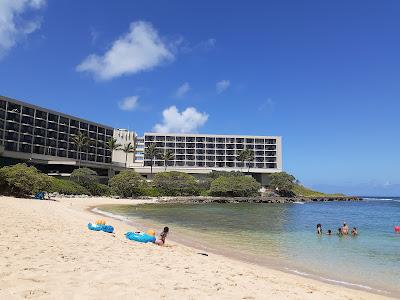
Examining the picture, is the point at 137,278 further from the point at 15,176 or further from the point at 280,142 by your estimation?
the point at 280,142

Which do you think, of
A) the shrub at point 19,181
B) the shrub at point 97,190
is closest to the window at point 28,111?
the shrub at point 97,190

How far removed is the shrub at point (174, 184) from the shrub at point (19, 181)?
57.6 meters

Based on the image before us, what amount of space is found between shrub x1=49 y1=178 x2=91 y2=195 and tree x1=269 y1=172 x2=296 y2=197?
7506 centimetres

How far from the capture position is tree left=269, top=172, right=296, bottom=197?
446 feet

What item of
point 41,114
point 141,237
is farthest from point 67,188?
point 141,237

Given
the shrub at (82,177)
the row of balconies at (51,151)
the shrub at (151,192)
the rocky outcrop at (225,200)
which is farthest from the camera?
the shrub at (151,192)

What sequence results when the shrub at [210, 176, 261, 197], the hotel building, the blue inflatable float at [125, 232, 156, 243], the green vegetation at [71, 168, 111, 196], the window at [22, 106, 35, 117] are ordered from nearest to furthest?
the blue inflatable float at [125, 232, 156, 243], the green vegetation at [71, 168, 111, 196], the hotel building, the window at [22, 106, 35, 117], the shrub at [210, 176, 261, 197]

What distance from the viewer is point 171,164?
526 ft

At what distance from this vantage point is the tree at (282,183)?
446 ft

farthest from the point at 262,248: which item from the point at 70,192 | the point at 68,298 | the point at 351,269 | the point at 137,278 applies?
the point at 70,192

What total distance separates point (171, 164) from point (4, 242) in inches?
5804

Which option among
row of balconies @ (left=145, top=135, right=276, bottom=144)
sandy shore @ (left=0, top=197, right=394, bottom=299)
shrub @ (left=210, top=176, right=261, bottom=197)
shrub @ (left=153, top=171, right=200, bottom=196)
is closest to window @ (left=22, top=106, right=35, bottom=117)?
shrub @ (left=153, top=171, right=200, bottom=196)

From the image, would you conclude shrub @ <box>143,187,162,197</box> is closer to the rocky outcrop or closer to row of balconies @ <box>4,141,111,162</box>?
the rocky outcrop

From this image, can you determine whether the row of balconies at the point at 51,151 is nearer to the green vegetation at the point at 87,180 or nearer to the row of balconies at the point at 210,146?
the green vegetation at the point at 87,180
